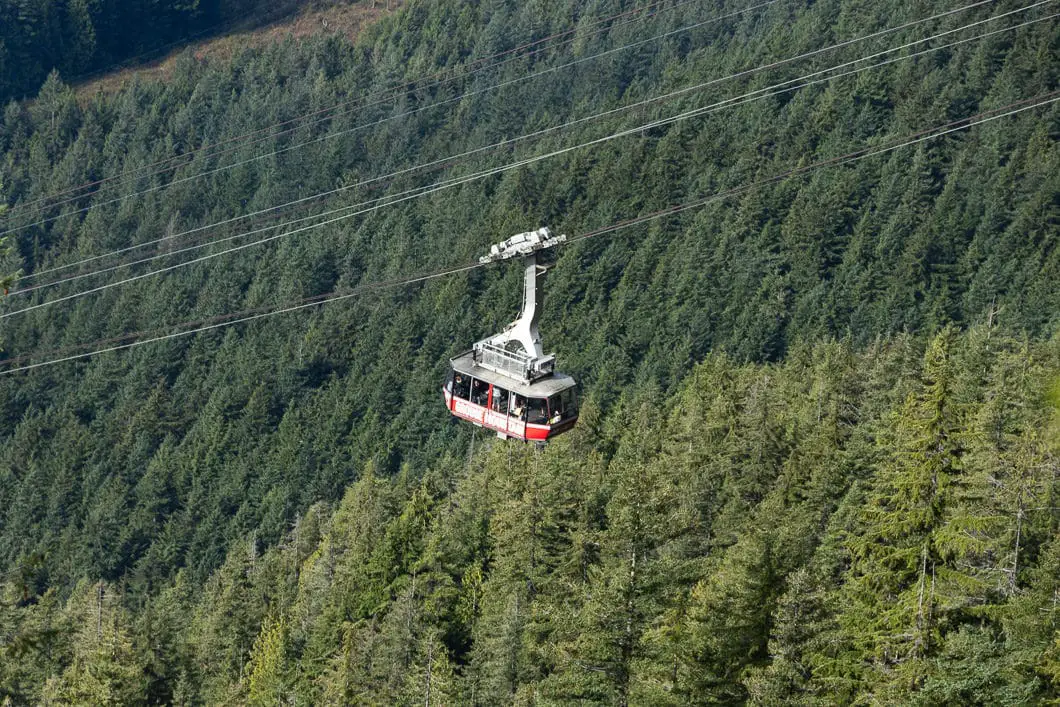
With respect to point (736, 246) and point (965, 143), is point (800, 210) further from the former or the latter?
point (965, 143)

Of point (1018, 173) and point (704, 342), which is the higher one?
point (1018, 173)

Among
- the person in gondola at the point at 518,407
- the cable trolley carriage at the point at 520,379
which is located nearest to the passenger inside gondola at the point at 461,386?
the cable trolley carriage at the point at 520,379

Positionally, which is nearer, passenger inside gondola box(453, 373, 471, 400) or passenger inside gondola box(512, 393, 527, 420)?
passenger inside gondola box(512, 393, 527, 420)

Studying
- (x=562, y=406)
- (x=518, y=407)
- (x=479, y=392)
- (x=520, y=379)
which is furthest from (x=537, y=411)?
(x=479, y=392)

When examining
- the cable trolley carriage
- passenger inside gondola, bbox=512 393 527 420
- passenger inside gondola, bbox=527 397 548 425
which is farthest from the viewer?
passenger inside gondola, bbox=512 393 527 420

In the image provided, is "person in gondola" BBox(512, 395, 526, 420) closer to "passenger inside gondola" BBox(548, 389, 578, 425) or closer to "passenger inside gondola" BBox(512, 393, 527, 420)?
"passenger inside gondola" BBox(512, 393, 527, 420)

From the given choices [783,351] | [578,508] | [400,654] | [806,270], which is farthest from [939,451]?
[806,270]

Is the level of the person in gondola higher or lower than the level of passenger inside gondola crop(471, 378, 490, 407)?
lower

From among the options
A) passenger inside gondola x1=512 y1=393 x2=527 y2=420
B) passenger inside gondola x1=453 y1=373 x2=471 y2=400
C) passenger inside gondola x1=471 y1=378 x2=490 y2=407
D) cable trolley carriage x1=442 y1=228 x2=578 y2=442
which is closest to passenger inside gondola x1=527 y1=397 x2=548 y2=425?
cable trolley carriage x1=442 y1=228 x2=578 y2=442

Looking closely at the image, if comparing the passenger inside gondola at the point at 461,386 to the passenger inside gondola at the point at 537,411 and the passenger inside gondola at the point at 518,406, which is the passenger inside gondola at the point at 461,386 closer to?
the passenger inside gondola at the point at 518,406
